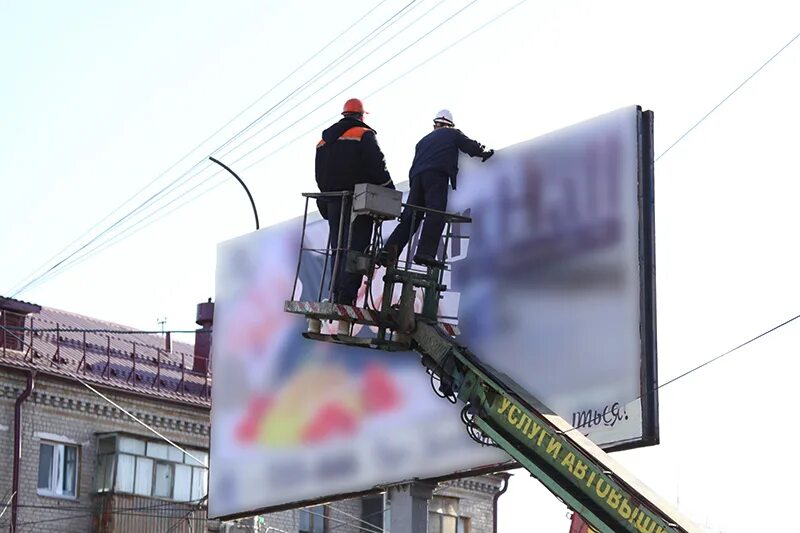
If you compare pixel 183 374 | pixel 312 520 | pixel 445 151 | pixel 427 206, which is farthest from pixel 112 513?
pixel 445 151

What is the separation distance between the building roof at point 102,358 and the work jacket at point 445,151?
17.9m

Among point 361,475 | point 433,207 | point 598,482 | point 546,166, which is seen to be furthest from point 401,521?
point 598,482

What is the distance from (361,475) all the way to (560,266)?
4295mm

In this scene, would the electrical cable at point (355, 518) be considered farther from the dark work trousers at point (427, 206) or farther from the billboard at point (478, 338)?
the dark work trousers at point (427, 206)

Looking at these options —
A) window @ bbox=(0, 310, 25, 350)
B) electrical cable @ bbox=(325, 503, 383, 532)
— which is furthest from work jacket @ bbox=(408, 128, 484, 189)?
electrical cable @ bbox=(325, 503, 383, 532)

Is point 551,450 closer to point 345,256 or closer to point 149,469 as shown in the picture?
point 345,256

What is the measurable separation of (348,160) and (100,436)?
67.1ft

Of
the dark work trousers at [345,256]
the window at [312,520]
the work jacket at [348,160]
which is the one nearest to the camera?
the dark work trousers at [345,256]

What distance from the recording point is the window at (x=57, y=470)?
1200 inches

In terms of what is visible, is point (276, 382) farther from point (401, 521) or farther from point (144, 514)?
point (144, 514)

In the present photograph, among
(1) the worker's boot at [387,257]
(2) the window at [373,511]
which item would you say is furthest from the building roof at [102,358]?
(1) the worker's boot at [387,257]

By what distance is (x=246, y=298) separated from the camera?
865 inches

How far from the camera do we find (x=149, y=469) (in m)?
32.3

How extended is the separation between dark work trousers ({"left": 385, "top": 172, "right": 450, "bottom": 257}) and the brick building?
54.7 feet
